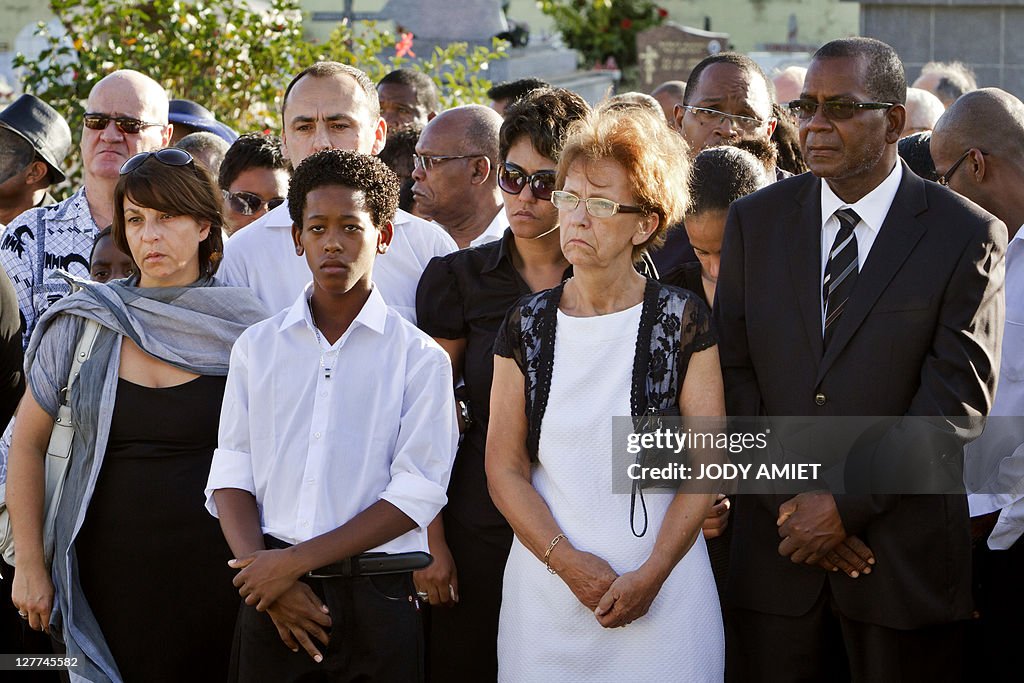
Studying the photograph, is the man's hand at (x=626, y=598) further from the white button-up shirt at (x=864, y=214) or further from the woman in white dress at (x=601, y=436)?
the white button-up shirt at (x=864, y=214)

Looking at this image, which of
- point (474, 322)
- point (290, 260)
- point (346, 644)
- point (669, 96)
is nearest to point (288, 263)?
point (290, 260)

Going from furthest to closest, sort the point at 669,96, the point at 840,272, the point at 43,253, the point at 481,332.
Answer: the point at 669,96
the point at 43,253
the point at 481,332
the point at 840,272

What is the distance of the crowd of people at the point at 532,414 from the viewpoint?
366 centimetres

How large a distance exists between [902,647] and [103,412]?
8.17 ft

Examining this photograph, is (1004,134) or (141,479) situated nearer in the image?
(141,479)

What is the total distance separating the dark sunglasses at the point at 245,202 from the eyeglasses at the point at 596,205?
2616 millimetres

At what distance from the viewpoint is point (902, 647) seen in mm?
3742

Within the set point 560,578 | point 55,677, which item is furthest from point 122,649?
point 560,578

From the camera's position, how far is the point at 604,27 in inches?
745

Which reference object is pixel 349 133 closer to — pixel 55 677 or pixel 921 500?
pixel 55 677

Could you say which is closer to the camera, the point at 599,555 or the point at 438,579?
the point at 599,555

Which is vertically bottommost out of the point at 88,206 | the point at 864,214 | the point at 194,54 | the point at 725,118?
the point at 864,214

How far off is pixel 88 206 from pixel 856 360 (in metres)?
3.40

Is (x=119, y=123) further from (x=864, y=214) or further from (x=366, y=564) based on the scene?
(x=864, y=214)
